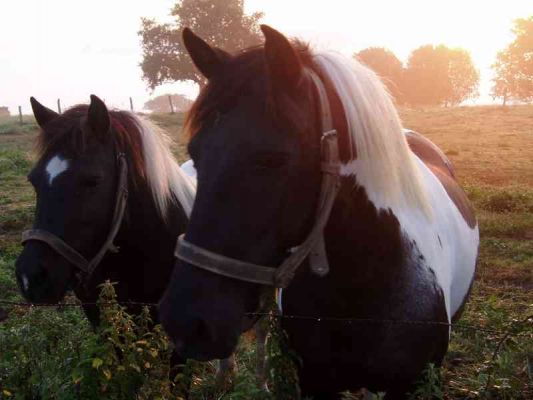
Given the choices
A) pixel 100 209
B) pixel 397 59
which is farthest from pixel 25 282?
pixel 397 59

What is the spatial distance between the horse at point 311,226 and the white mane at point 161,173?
60.2 inches

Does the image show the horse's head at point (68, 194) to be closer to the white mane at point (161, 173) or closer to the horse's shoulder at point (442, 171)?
the white mane at point (161, 173)

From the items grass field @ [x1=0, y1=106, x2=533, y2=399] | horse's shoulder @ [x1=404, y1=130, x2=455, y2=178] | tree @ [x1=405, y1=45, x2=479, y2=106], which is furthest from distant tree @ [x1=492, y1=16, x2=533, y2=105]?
horse's shoulder @ [x1=404, y1=130, x2=455, y2=178]

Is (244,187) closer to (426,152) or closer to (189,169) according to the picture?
(426,152)

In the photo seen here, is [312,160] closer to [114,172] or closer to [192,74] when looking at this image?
[114,172]

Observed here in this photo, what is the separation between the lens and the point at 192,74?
111 ft

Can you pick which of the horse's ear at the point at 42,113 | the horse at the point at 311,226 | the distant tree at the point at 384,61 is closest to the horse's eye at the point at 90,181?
the horse's ear at the point at 42,113

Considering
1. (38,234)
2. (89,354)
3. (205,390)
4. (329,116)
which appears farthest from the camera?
(205,390)

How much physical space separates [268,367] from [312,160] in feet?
3.17

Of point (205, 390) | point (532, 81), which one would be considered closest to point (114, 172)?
point (205, 390)

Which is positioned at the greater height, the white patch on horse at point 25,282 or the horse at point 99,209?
the horse at point 99,209

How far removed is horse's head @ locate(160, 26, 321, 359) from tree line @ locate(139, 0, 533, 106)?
596 inches

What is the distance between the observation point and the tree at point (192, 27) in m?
33.6

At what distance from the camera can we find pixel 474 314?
507 centimetres
